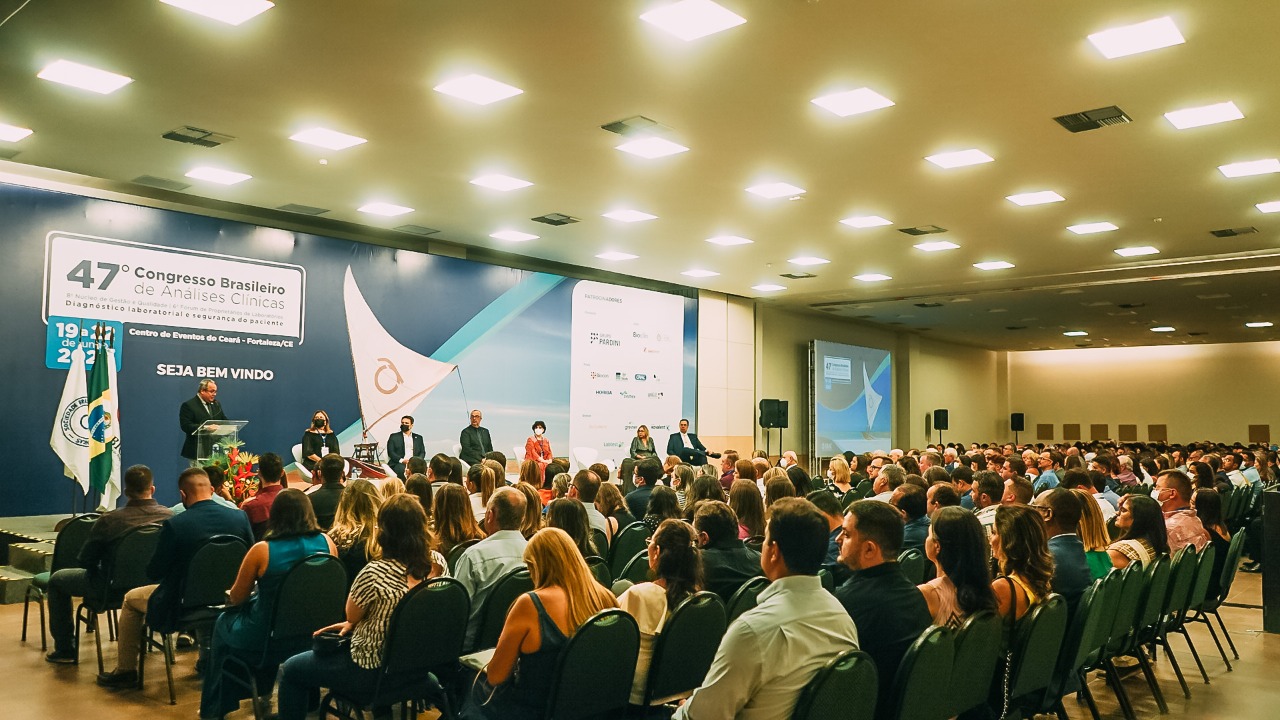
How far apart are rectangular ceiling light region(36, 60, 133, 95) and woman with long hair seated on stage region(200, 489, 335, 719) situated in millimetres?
4433

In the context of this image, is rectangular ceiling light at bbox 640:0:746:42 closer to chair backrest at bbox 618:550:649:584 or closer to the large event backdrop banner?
chair backrest at bbox 618:550:649:584

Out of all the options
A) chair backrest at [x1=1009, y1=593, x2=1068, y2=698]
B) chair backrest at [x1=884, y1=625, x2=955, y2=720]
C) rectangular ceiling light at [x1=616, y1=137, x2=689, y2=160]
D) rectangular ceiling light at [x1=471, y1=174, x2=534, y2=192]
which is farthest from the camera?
rectangular ceiling light at [x1=471, y1=174, x2=534, y2=192]

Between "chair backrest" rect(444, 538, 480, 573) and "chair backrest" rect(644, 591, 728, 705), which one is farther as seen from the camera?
"chair backrest" rect(444, 538, 480, 573)

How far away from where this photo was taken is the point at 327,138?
27.5 ft

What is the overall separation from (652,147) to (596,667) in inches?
253

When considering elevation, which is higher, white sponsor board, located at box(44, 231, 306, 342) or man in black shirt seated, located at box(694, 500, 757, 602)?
white sponsor board, located at box(44, 231, 306, 342)

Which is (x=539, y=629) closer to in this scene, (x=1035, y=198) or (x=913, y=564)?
(x=913, y=564)

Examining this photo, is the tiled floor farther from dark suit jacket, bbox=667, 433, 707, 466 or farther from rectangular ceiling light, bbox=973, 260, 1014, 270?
rectangular ceiling light, bbox=973, 260, 1014, 270

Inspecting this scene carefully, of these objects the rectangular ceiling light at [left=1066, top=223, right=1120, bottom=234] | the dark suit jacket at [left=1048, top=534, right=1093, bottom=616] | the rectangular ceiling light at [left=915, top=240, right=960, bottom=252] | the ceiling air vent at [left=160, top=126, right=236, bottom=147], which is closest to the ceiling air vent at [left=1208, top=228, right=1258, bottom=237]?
the rectangular ceiling light at [left=1066, top=223, right=1120, bottom=234]

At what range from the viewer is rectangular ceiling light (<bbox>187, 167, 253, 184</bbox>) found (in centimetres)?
950

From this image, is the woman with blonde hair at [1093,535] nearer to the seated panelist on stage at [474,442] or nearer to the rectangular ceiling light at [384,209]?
the rectangular ceiling light at [384,209]

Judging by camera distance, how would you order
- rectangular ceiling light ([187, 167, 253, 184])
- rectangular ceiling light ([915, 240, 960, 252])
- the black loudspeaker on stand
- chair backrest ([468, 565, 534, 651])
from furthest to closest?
the black loudspeaker on stand < rectangular ceiling light ([915, 240, 960, 252]) < rectangular ceiling light ([187, 167, 253, 184]) < chair backrest ([468, 565, 534, 651])

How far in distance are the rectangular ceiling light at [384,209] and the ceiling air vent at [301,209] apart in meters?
0.52

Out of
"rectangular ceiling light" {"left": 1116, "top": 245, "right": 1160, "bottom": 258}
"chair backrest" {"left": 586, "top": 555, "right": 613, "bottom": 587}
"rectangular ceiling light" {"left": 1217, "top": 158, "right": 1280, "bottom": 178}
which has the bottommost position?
"chair backrest" {"left": 586, "top": 555, "right": 613, "bottom": 587}
